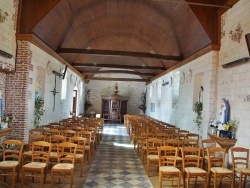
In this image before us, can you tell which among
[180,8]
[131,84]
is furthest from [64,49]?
[131,84]

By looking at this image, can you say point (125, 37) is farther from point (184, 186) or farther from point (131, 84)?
point (184, 186)

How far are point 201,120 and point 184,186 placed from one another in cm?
398

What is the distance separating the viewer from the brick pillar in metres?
7.48

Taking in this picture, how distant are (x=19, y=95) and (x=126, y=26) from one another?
7202mm

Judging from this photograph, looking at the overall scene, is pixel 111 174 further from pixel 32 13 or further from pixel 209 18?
pixel 209 18

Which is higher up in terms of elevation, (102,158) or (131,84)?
(131,84)

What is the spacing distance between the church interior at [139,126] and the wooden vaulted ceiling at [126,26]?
44 millimetres

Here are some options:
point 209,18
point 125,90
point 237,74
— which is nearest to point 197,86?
point 209,18

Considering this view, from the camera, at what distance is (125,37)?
14578 millimetres

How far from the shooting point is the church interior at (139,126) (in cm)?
533

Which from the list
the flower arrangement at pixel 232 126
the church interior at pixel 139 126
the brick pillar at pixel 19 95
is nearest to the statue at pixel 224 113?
the church interior at pixel 139 126

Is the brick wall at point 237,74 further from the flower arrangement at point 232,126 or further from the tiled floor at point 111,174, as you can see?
the tiled floor at point 111,174

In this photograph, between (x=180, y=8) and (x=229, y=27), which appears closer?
(x=229, y=27)

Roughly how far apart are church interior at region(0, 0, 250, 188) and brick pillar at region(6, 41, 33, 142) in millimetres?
29
